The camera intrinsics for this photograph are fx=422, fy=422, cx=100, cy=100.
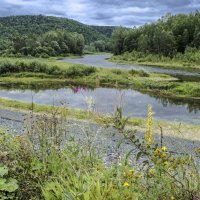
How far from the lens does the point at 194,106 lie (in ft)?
125

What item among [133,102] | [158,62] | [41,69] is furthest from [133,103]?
[158,62]

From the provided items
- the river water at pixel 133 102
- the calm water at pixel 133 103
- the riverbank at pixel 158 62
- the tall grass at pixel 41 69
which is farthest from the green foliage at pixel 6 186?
the riverbank at pixel 158 62

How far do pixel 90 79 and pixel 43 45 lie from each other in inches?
3034

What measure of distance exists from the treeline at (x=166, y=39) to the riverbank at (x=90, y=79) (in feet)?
162

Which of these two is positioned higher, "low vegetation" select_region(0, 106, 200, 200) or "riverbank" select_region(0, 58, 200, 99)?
"low vegetation" select_region(0, 106, 200, 200)

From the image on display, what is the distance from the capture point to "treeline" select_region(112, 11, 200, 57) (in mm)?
112438

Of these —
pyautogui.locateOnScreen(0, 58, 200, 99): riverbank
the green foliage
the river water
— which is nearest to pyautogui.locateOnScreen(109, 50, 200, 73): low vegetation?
pyautogui.locateOnScreen(0, 58, 200, 99): riverbank

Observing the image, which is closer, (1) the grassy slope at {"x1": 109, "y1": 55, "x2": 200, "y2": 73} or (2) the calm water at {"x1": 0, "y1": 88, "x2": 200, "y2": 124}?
(2) the calm water at {"x1": 0, "y1": 88, "x2": 200, "y2": 124}

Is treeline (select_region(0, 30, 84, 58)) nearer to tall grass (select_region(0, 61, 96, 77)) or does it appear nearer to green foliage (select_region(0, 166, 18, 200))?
tall grass (select_region(0, 61, 96, 77))

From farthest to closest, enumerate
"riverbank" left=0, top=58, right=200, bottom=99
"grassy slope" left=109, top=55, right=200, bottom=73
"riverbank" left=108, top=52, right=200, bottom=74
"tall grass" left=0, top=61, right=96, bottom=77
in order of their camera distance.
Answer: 1. "riverbank" left=108, top=52, right=200, bottom=74
2. "grassy slope" left=109, top=55, right=200, bottom=73
3. "tall grass" left=0, top=61, right=96, bottom=77
4. "riverbank" left=0, top=58, right=200, bottom=99

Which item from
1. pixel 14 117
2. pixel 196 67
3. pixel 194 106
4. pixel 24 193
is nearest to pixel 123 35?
pixel 196 67

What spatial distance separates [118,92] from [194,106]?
3475 centimetres

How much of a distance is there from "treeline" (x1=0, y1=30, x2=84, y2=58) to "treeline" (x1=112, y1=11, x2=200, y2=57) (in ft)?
57.7

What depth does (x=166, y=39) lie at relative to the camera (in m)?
113
